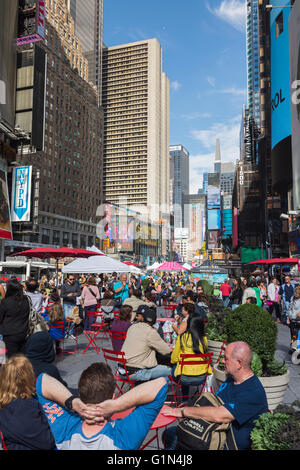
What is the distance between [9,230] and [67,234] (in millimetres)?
48857

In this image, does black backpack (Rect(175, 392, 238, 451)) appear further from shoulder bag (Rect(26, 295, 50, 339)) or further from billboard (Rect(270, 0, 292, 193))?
billboard (Rect(270, 0, 292, 193))

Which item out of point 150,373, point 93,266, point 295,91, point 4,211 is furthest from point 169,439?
point 295,91

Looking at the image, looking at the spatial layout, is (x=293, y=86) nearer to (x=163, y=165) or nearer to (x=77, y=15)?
(x=77, y=15)

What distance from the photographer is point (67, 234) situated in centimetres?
8494

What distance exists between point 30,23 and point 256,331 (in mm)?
42975

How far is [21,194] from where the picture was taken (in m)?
39.8

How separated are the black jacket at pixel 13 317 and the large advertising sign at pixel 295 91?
31232 millimetres

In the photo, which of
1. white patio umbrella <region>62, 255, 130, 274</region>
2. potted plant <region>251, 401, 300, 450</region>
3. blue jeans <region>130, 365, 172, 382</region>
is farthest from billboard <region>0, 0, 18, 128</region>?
potted plant <region>251, 401, 300, 450</region>

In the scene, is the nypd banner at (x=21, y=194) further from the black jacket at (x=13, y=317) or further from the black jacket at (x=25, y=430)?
the black jacket at (x=25, y=430)

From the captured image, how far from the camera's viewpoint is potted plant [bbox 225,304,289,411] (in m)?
4.43

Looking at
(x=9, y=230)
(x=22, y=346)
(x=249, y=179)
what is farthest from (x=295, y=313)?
(x=249, y=179)

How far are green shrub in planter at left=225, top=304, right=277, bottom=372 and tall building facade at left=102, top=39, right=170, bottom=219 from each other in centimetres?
16262

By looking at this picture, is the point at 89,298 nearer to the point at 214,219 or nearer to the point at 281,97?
the point at 281,97

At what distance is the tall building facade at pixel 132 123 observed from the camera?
16725 cm
